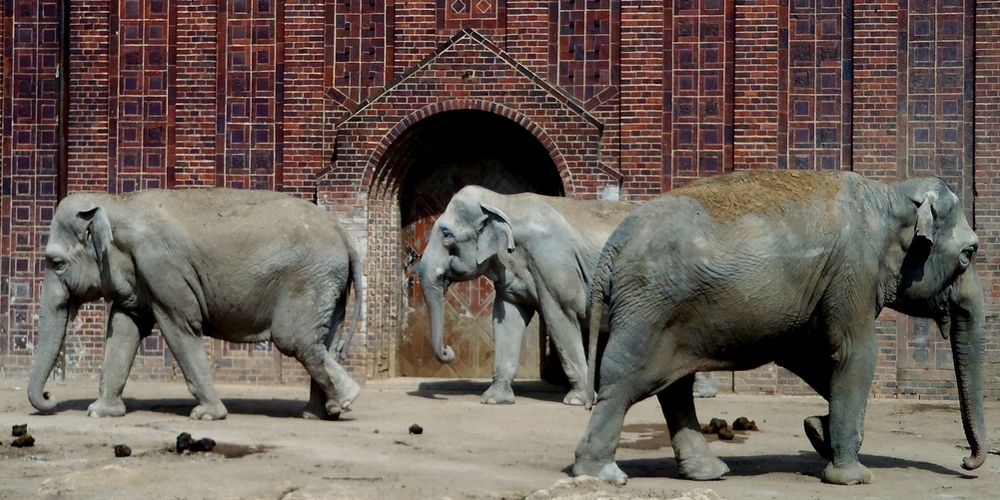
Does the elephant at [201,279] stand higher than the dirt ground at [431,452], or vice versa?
the elephant at [201,279]

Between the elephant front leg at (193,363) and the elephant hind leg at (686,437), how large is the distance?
4801mm

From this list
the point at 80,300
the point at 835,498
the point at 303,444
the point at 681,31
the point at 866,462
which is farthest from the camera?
the point at 681,31

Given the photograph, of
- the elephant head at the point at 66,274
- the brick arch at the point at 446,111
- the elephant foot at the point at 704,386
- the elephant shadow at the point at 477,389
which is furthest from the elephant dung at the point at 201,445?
the brick arch at the point at 446,111

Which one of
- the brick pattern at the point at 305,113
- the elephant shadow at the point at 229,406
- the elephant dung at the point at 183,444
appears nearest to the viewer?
the elephant dung at the point at 183,444

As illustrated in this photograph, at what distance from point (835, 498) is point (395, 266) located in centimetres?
943

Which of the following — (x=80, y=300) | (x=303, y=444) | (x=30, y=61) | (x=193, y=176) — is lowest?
(x=303, y=444)

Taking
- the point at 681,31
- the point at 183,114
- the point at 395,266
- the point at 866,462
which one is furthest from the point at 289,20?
Result: the point at 866,462

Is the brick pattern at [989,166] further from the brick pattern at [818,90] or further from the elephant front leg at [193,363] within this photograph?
the elephant front leg at [193,363]

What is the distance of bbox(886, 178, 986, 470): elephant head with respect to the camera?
9984 millimetres

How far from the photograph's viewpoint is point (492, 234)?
611 inches

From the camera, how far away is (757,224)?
373 inches

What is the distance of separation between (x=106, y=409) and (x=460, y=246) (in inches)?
149

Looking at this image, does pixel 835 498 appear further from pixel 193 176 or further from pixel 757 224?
pixel 193 176

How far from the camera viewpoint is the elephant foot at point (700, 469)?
9812 mm
